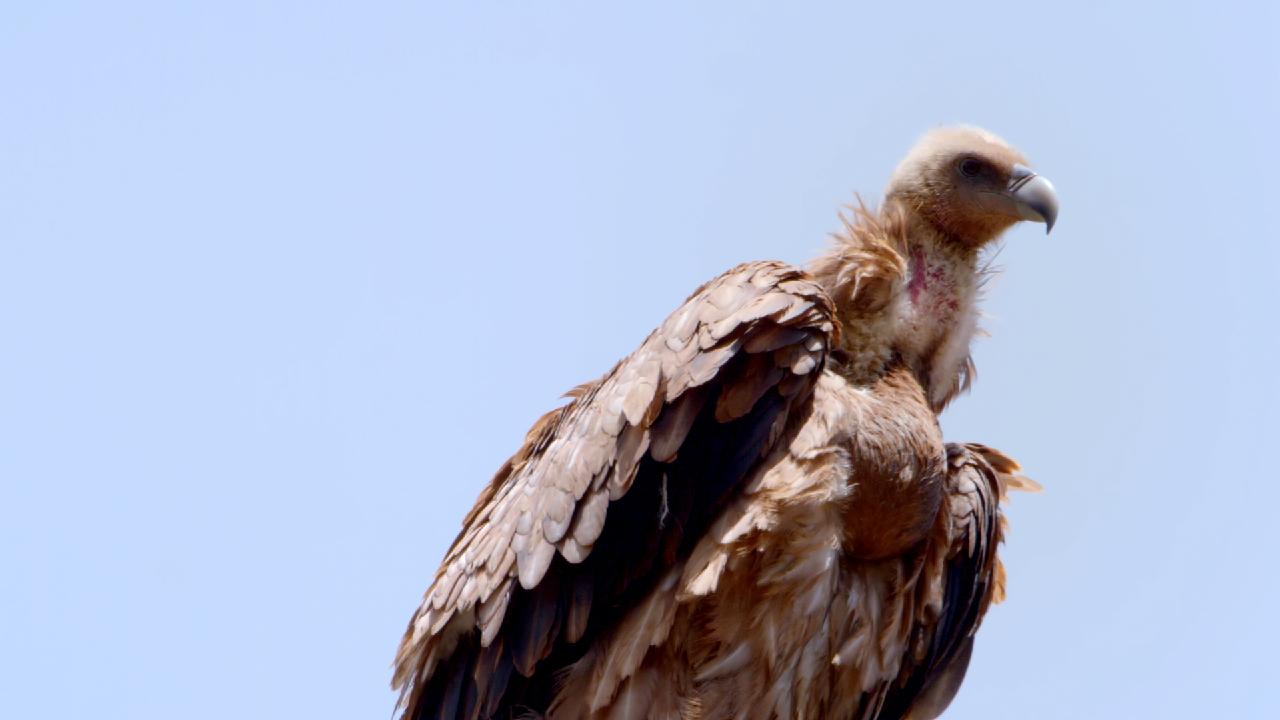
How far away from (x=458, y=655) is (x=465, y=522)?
0.76m

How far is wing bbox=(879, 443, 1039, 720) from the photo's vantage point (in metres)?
7.14

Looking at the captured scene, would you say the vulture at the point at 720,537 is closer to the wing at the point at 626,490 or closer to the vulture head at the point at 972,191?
the wing at the point at 626,490

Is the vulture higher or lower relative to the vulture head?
lower

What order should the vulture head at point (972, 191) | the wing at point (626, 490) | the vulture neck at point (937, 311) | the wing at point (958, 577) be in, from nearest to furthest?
the wing at point (626, 490)
the wing at point (958, 577)
the vulture neck at point (937, 311)
the vulture head at point (972, 191)

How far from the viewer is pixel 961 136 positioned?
25.9 feet

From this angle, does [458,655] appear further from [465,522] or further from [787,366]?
[787,366]

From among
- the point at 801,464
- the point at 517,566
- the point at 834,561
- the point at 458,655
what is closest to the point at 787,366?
the point at 801,464

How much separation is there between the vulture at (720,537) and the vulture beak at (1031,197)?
0.93 m

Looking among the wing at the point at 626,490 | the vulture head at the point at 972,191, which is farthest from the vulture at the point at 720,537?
the vulture head at the point at 972,191

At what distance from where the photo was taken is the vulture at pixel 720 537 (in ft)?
21.6

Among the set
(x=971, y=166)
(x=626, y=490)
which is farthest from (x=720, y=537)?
(x=971, y=166)

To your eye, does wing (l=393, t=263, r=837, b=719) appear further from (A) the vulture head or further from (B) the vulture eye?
(B) the vulture eye

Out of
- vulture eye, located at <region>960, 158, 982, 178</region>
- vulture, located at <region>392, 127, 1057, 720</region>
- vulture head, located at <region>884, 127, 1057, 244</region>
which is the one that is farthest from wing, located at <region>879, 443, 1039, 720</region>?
vulture eye, located at <region>960, 158, 982, 178</region>

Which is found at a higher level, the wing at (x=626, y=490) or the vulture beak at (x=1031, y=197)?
the vulture beak at (x=1031, y=197)
